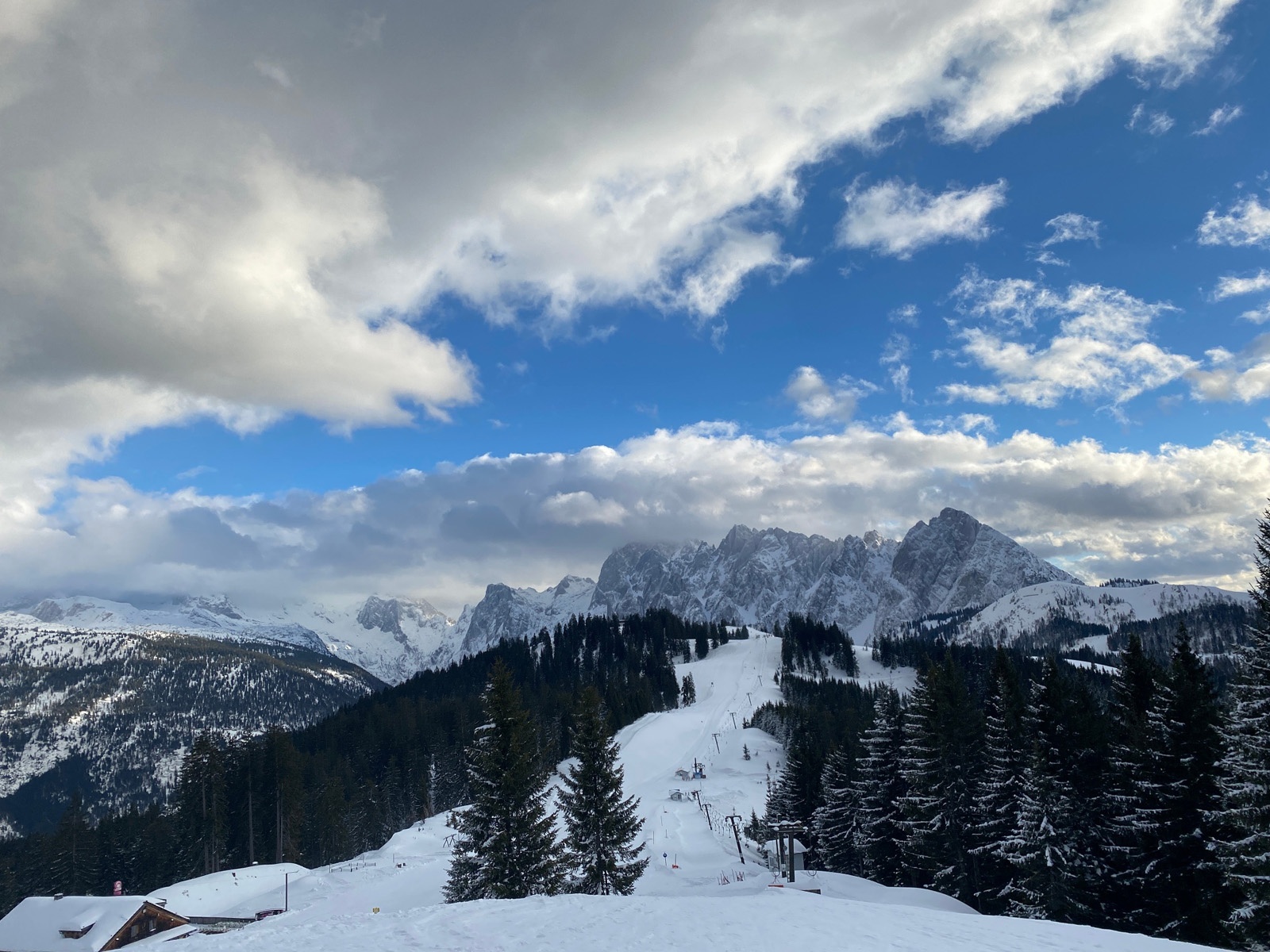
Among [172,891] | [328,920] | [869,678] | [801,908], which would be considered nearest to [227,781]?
[172,891]

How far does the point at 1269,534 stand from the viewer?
25594mm

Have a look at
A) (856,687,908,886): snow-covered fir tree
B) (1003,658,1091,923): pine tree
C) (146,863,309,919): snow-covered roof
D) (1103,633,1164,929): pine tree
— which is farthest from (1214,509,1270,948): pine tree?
(146,863,309,919): snow-covered roof

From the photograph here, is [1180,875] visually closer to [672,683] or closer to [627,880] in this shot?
[627,880]

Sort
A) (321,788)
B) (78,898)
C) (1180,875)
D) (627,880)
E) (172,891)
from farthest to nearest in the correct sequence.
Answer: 1. (321,788)
2. (172,891)
3. (78,898)
4. (627,880)
5. (1180,875)

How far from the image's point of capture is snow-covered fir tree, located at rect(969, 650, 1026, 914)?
33.2m

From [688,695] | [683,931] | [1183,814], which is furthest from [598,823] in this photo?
[688,695]

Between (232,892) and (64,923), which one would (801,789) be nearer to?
(232,892)

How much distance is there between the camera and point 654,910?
62.3 ft

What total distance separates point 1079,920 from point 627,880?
1928cm

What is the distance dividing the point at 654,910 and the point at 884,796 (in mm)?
29822

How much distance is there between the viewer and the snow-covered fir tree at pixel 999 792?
33.2m

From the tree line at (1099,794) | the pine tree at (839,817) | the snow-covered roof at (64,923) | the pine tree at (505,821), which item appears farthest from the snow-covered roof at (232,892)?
the tree line at (1099,794)

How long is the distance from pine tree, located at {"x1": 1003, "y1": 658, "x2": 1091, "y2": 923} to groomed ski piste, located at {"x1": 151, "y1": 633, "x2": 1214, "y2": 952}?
10.5 feet

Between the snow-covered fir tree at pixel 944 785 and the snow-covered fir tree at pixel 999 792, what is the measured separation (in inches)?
21.9
